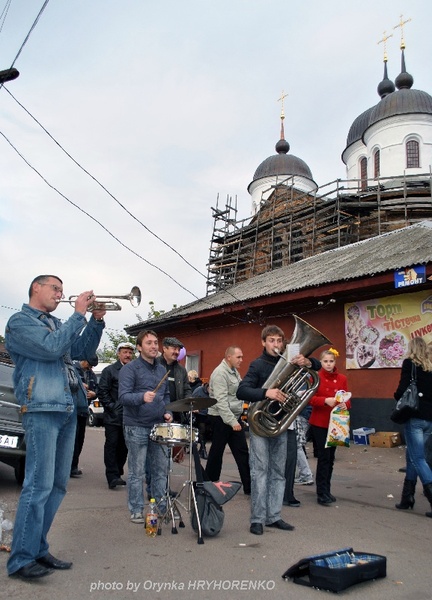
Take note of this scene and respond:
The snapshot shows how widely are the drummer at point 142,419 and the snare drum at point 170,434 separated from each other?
0.89ft

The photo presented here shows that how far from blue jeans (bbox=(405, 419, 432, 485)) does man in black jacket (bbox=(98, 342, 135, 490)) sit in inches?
154

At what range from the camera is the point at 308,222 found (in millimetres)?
30844

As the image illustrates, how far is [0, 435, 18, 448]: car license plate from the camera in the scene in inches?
273

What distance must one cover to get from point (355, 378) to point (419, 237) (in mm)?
4494

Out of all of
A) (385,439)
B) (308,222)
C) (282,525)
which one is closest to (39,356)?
(282,525)

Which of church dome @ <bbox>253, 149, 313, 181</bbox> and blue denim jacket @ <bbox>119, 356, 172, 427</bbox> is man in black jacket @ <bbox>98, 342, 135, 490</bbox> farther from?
church dome @ <bbox>253, 149, 313, 181</bbox>

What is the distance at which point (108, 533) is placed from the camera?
5.29m

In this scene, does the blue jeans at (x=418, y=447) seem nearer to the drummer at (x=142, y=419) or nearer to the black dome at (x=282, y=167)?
the drummer at (x=142, y=419)

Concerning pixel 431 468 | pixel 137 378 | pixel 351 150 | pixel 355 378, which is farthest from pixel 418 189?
pixel 137 378

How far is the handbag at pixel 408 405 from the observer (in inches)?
250

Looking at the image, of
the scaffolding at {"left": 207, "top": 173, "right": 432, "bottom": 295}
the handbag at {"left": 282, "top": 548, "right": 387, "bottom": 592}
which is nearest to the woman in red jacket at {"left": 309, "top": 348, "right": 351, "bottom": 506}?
the handbag at {"left": 282, "top": 548, "right": 387, "bottom": 592}

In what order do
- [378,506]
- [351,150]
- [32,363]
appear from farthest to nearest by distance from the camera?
[351,150] < [378,506] < [32,363]

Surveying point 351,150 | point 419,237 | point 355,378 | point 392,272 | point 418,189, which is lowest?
point 355,378

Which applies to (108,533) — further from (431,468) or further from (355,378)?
(355,378)
